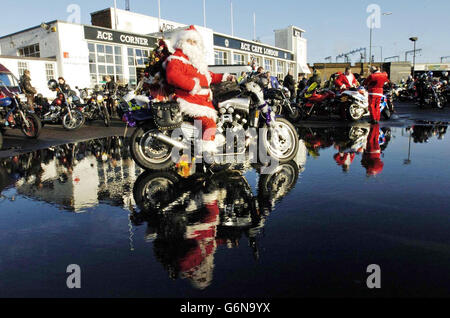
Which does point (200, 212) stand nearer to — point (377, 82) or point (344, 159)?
point (344, 159)

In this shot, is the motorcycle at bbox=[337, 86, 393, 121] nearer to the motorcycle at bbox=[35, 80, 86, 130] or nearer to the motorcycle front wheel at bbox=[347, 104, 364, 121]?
the motorcycle front wheel at bbox=[347, 104, 364, 121]

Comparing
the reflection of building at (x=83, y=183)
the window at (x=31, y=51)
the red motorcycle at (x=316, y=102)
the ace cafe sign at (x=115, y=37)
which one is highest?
the ace cafe sign at (x=115, y=37)

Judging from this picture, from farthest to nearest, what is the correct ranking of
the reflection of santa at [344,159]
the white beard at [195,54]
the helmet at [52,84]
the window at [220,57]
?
1. the window at [220,57]
2. the helmet at [52,84]
3. the reflection of santa at [344,159]
4. the white beard at [195,54]

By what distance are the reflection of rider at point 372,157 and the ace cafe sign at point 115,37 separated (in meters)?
17.7

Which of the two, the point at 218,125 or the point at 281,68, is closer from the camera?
the point at 218,125

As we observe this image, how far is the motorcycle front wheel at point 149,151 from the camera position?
5508mm

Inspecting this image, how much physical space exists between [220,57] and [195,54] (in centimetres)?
2996

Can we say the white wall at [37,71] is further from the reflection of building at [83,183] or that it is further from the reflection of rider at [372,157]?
the reflection of rider at [372,157]

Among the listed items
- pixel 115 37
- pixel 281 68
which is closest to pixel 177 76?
pixel 115 37

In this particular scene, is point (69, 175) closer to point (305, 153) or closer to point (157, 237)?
point (157, 237)

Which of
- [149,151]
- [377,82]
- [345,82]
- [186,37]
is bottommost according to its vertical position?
[149,151]

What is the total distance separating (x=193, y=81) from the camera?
5.15 metres

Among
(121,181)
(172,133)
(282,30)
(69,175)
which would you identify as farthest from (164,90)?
(282,30)

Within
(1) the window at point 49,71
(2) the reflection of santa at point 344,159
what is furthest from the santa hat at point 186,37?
(1) the window at point 49,71
